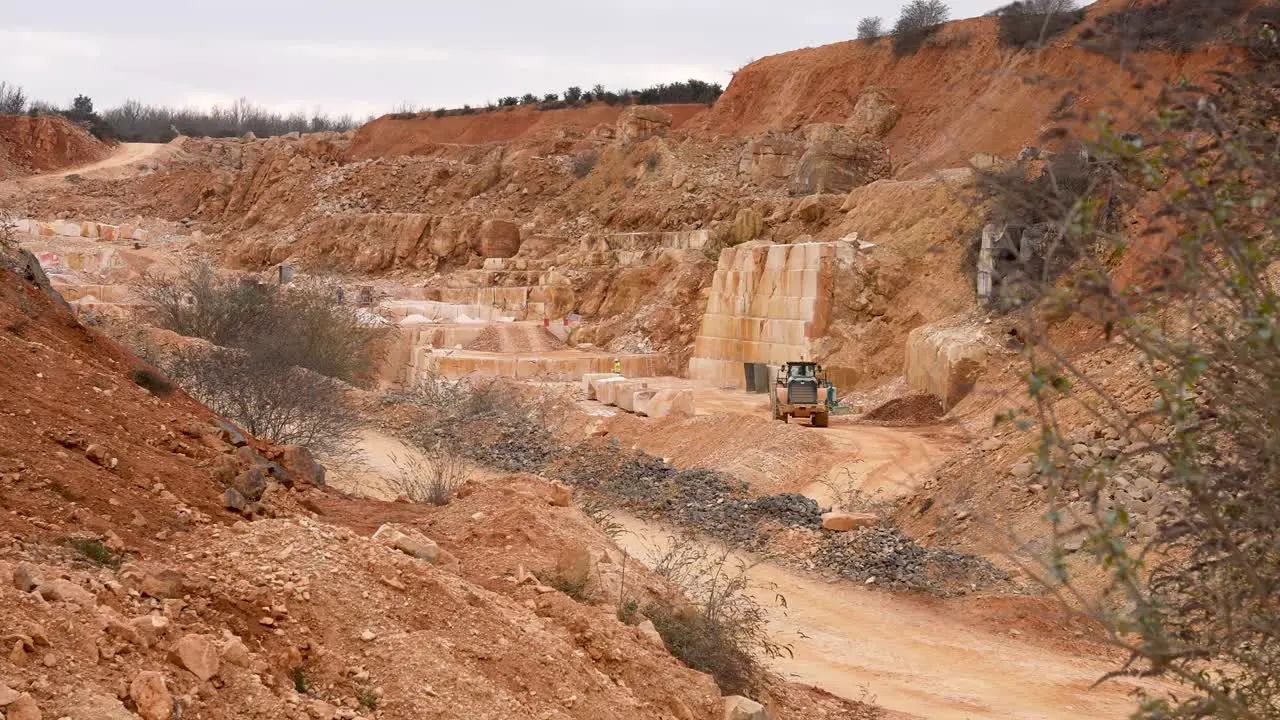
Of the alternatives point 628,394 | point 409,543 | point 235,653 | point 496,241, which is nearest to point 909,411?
point 628,394

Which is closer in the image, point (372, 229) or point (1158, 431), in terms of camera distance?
point (1158, 431)

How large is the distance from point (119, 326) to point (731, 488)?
1218 cm

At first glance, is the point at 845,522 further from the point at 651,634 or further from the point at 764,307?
the point at 764,307

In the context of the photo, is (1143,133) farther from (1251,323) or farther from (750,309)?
(750,309)

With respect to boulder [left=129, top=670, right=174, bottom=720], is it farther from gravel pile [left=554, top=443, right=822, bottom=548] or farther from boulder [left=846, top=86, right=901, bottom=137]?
boulder [left=846, top=86, right=901, bottom=137]

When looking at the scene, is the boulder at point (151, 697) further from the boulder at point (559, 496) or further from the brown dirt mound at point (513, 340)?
the brown dirt mound at point (513, 340)

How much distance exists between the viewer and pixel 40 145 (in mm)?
77062

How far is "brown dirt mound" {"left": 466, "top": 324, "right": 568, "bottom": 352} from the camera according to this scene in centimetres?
3844

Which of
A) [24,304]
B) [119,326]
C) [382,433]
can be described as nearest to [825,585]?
[24,304]

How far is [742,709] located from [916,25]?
201 feet

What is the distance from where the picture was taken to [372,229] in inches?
2217

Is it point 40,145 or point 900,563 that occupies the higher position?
point 40,145

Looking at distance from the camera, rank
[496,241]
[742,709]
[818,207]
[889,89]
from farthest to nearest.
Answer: [889,89], [496,241], [818,207], [742,709]

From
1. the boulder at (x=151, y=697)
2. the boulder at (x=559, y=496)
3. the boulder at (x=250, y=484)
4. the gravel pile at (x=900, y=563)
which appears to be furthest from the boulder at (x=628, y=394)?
the boulder at (x=151, y=697)
